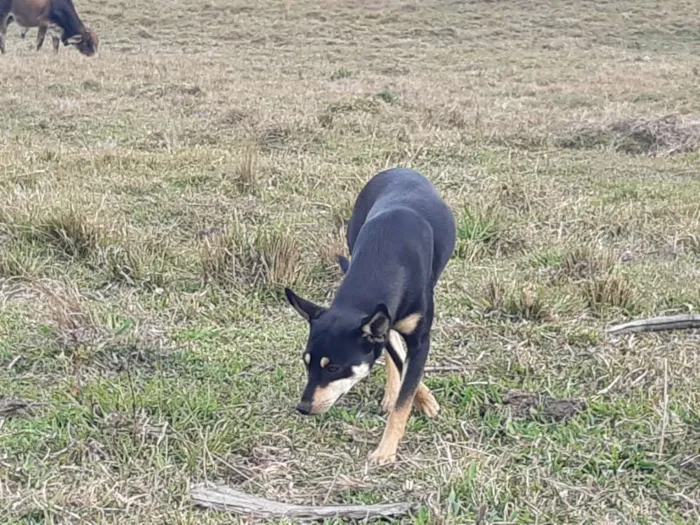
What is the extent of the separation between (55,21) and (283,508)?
20.2 m

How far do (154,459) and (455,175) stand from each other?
5558 millimetres

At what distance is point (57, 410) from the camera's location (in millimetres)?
3740

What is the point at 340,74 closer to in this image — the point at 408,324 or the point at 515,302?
the point at 515,302

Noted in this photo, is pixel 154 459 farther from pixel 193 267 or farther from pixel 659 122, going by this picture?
pixel 659 122

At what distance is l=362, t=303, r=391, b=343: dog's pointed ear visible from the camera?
331 centimetres

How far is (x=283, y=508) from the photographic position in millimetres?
3207

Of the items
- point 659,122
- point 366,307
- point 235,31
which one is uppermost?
point 366,307

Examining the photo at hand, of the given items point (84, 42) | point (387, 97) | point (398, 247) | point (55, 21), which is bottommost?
point (84, 42)

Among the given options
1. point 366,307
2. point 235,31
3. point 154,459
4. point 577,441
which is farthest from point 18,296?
point 235,31

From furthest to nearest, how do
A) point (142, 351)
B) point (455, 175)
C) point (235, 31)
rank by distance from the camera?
point (235, 31) < point (455, 175) < point (142, 351)

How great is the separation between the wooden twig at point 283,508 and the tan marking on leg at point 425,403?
0.75m

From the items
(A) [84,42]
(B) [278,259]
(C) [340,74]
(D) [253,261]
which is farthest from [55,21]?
(B) [278,259]

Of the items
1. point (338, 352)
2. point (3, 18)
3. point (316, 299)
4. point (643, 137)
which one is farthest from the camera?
point (3, 18)

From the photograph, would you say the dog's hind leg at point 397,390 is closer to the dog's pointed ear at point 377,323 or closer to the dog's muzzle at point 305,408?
the dog's pointed ear at point 377,323
